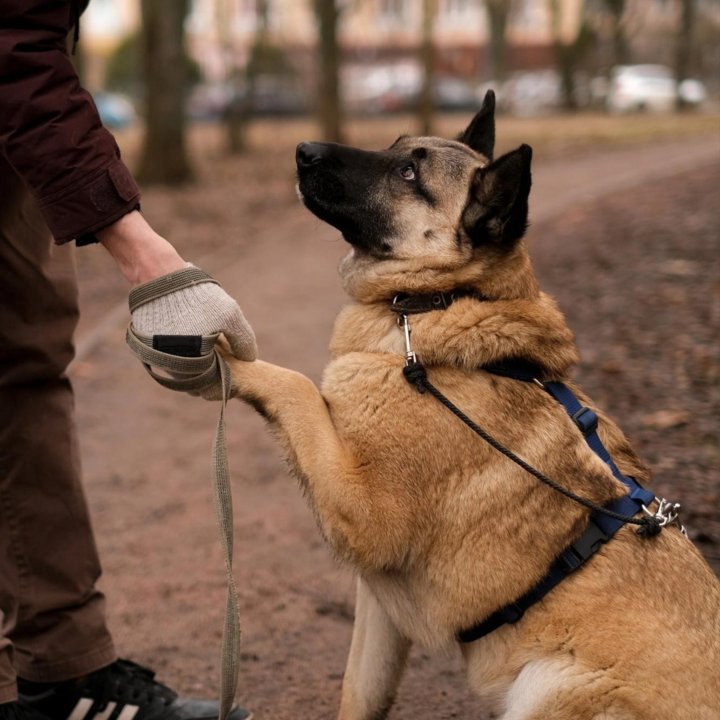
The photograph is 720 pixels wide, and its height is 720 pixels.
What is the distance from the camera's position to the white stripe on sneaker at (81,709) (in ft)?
11.2

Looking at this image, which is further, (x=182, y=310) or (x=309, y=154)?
(x=309, y=154)

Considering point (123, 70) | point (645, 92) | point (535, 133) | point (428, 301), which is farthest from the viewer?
point (123, 70)

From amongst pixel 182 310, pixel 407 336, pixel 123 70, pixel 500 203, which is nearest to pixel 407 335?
pixel 407 336

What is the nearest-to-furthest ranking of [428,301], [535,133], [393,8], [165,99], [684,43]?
[428,301] < [165,99] < [535,133] < [684,43] < [393,8]

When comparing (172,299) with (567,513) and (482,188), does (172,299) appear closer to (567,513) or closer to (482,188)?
(482,188)

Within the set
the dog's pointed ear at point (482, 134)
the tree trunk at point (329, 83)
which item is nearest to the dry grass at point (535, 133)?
the tree trunk at point (329, 83)

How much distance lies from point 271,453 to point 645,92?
37925 millimetres

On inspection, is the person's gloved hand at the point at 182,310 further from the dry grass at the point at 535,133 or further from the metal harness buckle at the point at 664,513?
the dry grass at the point at 535,133

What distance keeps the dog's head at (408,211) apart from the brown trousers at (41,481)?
86cm

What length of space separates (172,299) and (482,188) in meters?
1.04

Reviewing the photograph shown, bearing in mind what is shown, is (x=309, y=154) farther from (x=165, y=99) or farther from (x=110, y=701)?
(x=165, y=99)

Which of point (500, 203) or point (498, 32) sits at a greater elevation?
point (500, 203)

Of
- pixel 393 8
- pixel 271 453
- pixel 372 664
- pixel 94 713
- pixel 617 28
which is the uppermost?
pixel 372 664

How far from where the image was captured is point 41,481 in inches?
134
